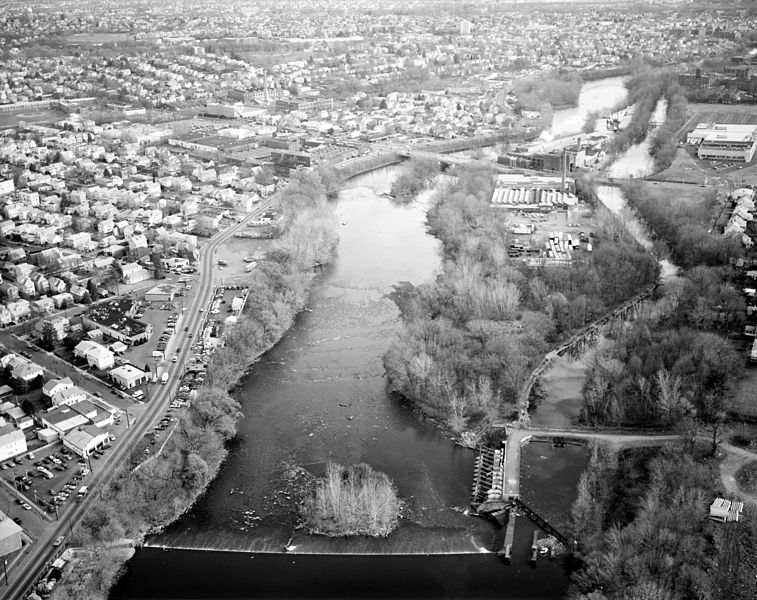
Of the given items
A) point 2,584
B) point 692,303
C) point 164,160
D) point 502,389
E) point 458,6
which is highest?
point 458,6

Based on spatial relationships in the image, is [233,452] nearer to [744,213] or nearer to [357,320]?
[357,320]

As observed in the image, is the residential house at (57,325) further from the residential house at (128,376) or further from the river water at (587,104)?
the river water at (587,104)

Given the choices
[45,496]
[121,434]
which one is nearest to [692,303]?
[121,434]

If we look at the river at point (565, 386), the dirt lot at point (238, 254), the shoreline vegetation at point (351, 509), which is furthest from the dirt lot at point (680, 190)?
the shoreline vegetation at point (351, 509)

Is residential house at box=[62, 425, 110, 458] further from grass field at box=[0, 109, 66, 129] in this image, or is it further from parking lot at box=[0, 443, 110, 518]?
grass field at box=[0, 109, 66, 129]

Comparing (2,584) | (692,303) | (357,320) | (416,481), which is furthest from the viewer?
(357,320)

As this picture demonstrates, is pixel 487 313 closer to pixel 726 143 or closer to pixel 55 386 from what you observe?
pixel 55 386

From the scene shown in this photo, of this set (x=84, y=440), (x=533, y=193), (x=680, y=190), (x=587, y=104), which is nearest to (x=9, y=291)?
(x=84, y=440)
